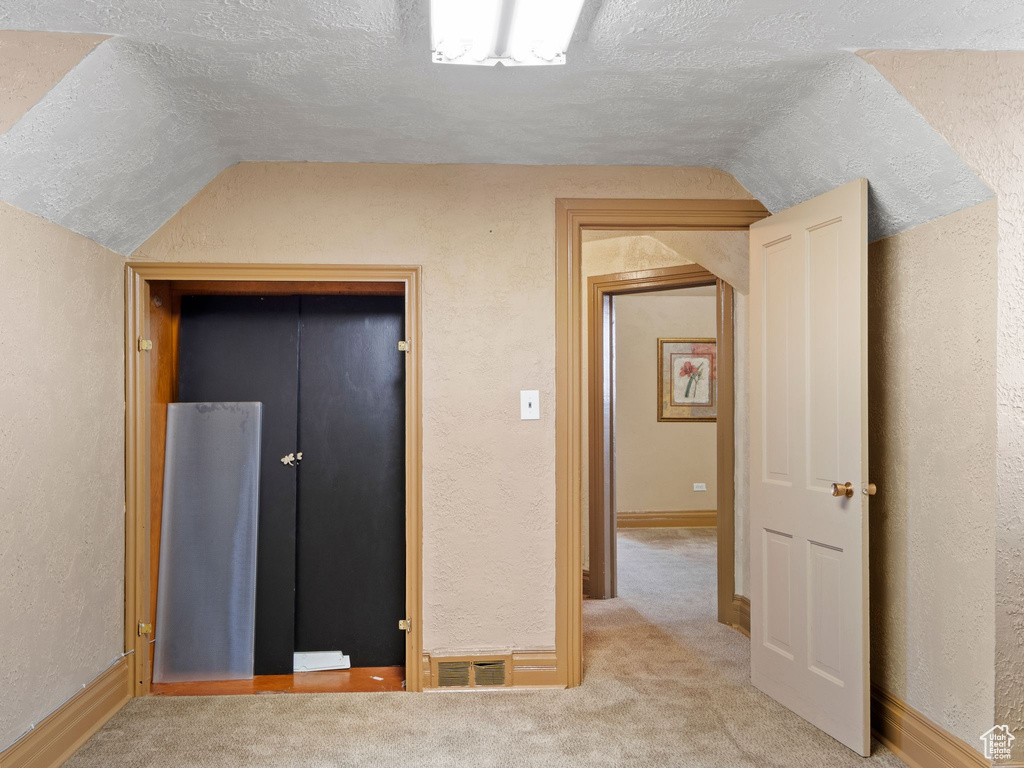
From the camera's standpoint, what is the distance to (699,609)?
434 centimetres

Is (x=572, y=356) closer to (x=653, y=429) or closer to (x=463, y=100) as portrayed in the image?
(x=463, y=100)

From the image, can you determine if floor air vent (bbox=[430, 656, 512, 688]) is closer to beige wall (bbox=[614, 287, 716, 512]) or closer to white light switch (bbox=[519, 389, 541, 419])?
white light switch (bbox=[519, 389, 541, 419])

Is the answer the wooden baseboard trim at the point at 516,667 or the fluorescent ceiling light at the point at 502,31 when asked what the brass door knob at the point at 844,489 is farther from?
the fluorescent ceiling light at the point at 502,31

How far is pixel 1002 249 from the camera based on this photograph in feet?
7.00

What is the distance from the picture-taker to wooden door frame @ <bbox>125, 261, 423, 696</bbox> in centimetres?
309

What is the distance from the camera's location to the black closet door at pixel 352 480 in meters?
3.49

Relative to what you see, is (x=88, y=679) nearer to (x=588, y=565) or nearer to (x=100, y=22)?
(x=100, y=22)

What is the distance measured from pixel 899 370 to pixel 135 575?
3.12 metres

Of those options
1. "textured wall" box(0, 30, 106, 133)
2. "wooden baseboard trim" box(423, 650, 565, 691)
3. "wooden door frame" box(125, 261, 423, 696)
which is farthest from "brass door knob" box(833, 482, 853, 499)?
"textured wall" box(0, 30, 106, 133)

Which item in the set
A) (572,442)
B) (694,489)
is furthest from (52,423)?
(694,489)

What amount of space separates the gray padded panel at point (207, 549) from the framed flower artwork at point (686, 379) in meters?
4.81

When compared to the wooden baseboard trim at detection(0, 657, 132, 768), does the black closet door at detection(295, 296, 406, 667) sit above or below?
above

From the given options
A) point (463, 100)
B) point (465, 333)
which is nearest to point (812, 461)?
point (465, 333)

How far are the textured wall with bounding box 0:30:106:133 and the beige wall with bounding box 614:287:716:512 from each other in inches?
222
